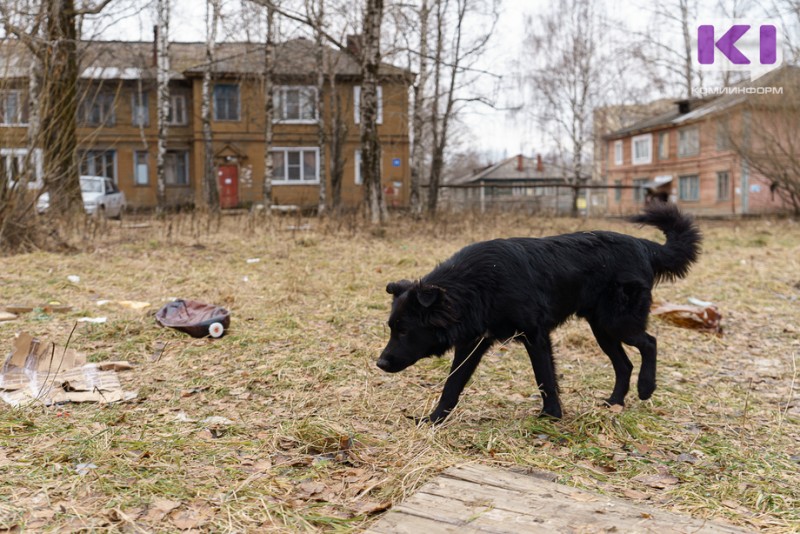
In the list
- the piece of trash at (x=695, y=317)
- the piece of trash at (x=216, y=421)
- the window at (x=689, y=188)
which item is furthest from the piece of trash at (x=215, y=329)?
the window at (x=689, y=188)

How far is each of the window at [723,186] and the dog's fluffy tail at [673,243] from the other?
124 feet

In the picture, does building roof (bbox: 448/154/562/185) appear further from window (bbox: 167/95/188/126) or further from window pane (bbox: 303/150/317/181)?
window (bbox: 167/95/188/126)

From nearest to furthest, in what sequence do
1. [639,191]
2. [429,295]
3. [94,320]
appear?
1. [429,295]
2. [94,320]
3. [639,191]

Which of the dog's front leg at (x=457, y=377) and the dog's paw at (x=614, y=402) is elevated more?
the dog's front leg at (x=457, y=377)

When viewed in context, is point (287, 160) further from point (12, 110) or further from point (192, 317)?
point (192, 317)

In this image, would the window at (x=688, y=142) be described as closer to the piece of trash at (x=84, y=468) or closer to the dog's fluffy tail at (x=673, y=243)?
the dog's fluffy tail at (x=673, y=243)

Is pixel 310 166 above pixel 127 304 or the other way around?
above

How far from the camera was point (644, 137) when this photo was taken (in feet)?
154

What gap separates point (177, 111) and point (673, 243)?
121 feet

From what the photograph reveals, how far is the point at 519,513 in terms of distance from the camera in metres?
2.93

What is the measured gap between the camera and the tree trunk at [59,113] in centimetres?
1073

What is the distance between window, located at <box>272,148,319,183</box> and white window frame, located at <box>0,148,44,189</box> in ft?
82.8

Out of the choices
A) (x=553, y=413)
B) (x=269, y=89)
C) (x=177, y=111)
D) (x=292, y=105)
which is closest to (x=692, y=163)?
(x=292, y=105)

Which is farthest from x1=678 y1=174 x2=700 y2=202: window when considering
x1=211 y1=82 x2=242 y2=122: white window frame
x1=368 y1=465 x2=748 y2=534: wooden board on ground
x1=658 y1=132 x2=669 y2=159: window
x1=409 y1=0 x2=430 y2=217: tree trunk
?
x1=368 y1=465 x2=748 y2=534: wooden board on ground
